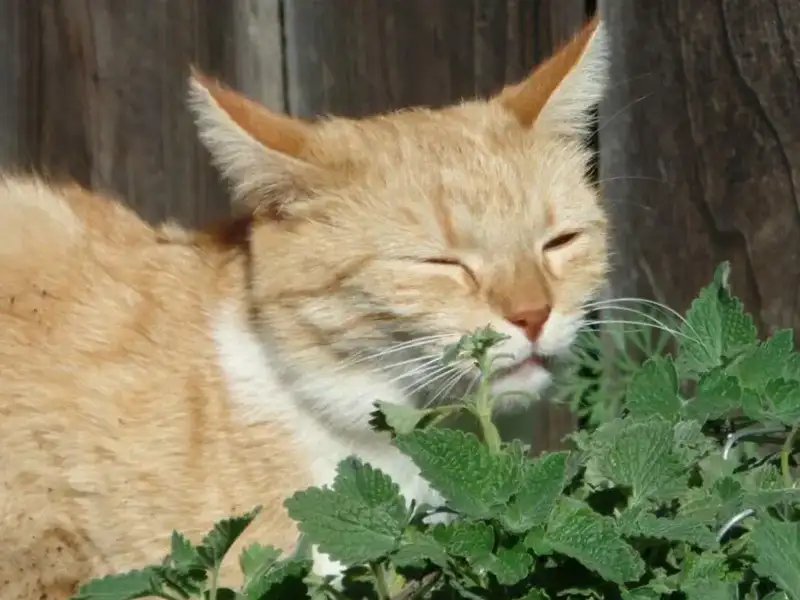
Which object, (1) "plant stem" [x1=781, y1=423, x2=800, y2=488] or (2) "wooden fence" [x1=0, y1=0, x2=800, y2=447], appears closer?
(1) "plant stem" [x1=781, y1=423, x2=800, y2=488]

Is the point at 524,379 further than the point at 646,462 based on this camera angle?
Yes

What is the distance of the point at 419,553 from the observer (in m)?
0.49

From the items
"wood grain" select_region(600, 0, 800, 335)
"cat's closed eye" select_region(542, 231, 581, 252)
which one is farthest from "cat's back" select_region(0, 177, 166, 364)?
"wood grain" select_region(600, 0, 800, 335)

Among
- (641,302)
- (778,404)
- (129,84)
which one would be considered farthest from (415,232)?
(129,84)

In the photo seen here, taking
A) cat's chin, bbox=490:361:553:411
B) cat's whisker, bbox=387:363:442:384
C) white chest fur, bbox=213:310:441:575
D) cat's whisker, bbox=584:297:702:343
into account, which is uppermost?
cat's whisker, bbox=584:297:702:343

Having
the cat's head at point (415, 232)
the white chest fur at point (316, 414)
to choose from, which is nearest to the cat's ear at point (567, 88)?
the cat's head at point (415, 232)

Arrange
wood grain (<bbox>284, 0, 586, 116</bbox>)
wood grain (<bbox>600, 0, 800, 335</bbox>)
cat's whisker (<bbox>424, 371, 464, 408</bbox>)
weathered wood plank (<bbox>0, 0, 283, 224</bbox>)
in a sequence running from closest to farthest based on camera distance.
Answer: cat's whisker (<bbox>424, 371, 464, 408</bbox>) → wood grain (<bbox>600, 0, 800, 335</bbox>) → wood grain (<bbox>284, 0, 586, 116</bbox>) → weathered wood plank (<bbox>0, 0, 283, 224</bbox>)

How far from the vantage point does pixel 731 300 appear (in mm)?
732

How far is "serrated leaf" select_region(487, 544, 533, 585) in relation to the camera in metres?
0.47

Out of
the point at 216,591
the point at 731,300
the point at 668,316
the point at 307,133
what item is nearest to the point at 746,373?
the point at 731,300

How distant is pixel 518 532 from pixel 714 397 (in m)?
0.22

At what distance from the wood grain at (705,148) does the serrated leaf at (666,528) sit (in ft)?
3.42

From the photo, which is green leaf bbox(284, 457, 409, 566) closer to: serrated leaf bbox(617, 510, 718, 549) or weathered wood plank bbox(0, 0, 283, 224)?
serrated leaf bbox(617, 510, 718, 549)

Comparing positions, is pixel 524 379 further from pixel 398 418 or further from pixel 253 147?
pixel 398 418
